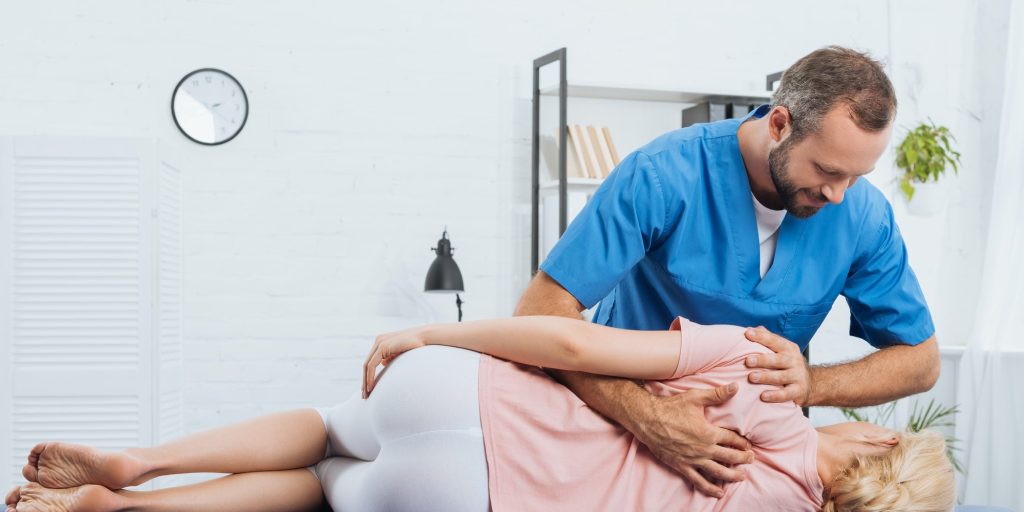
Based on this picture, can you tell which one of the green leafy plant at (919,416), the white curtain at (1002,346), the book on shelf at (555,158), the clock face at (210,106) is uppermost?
the clock face at (210,106)

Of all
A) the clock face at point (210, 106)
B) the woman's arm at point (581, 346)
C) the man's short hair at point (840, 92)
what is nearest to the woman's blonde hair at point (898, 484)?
the woman's arm at point (581, 346)

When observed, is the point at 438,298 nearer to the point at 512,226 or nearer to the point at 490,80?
the point at 512,226

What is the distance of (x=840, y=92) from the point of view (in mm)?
1642

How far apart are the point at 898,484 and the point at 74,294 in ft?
7.91

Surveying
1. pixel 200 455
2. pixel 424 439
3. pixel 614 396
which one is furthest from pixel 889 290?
pixel 200 455

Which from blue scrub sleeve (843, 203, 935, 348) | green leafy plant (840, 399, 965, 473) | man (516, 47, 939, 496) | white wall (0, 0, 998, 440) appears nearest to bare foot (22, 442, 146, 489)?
man (516, 47, 939, 496)

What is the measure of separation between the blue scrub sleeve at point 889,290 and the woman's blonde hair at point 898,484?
1.33ft

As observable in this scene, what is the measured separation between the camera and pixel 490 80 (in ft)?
12.0

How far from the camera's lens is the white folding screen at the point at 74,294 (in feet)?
9.59

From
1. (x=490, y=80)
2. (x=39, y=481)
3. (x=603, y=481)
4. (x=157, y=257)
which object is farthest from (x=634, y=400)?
(x=490, y=80)

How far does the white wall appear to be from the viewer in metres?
3.37

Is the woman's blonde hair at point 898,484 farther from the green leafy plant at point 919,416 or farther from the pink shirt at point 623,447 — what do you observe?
the green leafy plant at point 919,416

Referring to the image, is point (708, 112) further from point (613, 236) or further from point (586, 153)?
point (613, 236)

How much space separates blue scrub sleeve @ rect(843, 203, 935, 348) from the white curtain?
1617 millimetres
